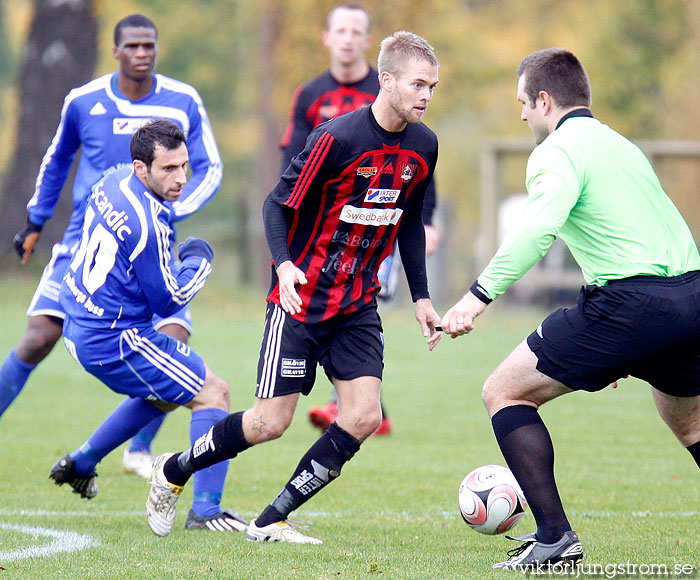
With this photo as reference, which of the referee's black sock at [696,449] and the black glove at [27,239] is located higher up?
the black glove at [27,239]

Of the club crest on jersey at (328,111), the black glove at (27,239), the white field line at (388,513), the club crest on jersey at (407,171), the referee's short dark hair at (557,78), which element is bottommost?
the white field line at (388,513)

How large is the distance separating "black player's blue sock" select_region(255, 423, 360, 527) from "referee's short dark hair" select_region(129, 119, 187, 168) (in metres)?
1.51

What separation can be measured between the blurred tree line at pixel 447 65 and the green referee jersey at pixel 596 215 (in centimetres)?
1400

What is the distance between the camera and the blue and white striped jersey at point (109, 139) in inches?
243

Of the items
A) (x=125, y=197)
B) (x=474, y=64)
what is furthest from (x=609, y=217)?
(x=474, y=64)

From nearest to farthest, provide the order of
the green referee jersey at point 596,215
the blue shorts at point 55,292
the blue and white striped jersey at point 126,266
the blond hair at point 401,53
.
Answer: the green referee jersey at point 596,215 < the blond hair at point 401,53 < the blue and white striped jersey at point 126,266 < the blue shorts at point 55,292

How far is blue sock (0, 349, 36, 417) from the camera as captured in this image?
6.36 metres

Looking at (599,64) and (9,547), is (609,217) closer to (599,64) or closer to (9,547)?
(9,547)

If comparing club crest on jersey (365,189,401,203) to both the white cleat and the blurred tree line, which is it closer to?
the white cleat

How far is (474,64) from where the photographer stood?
26.0 meters

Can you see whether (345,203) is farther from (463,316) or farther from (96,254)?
(96,254)

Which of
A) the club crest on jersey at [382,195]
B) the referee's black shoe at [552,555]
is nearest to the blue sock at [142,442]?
the club crest on jersey at [382,195]

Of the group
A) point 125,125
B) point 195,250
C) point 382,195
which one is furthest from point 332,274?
point 125,125

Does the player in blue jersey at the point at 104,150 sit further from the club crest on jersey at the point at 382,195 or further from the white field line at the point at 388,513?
the club crest on jersey at the point at 382,195
